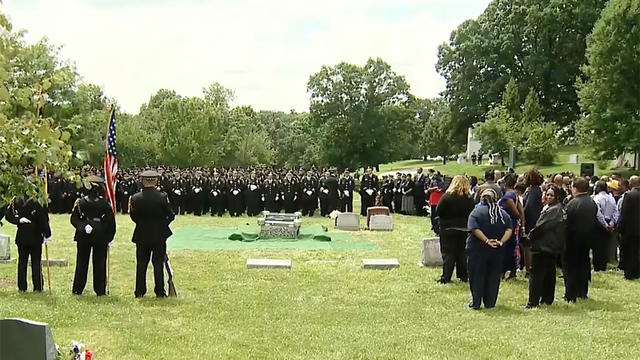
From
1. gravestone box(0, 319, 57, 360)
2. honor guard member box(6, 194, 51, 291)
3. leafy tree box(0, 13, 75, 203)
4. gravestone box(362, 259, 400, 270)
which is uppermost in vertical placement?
leafy tree box(0, 13, 75, 203)

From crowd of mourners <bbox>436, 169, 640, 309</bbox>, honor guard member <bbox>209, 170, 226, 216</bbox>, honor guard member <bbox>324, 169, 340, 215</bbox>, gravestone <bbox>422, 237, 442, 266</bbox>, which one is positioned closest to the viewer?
crowd of mourners <bbox>436, 169, 640, 309</bbox>

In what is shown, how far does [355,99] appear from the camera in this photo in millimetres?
54344

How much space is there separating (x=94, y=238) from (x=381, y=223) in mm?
11617

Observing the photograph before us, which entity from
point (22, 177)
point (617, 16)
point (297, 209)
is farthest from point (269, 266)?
point (617, 16)

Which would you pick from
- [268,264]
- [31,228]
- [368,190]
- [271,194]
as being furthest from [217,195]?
[31,228]

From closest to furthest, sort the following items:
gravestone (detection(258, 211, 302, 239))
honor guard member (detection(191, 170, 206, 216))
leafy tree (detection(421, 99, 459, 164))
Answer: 1. gravestone (detection(258, 211, 302, 239))
2. honor guard member (detection(191, 170, 206, 216))
3. leafy tree (detection(421, 99, 459, 164))

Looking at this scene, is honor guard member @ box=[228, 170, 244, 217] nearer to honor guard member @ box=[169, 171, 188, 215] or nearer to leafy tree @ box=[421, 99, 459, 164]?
honor guard member @ box=[169, 171, 188, 215]

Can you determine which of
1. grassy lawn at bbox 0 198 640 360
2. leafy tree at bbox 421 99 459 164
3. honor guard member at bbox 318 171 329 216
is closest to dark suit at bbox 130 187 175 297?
grassy lawn at bbox 0 198 640 360

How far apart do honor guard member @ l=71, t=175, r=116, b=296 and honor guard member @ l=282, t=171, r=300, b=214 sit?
15329 millimetres

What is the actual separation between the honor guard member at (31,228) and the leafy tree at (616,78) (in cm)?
3362

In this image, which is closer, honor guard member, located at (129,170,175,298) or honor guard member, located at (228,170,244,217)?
honor guard member, located at (129,170,175,298)

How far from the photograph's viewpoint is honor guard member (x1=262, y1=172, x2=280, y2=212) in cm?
2641

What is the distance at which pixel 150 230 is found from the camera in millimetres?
11008

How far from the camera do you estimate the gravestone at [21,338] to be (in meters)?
5.27
